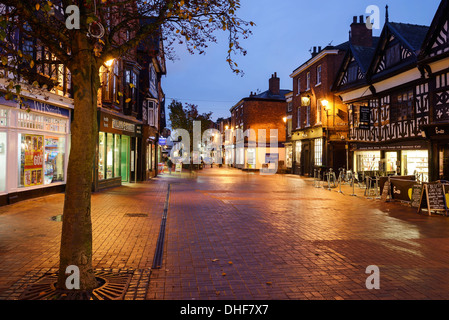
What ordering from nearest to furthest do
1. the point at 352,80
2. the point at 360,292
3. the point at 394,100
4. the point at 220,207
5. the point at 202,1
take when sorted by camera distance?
1. the point at 360,292
2. the point at 202,1
3. the point at 220,207
4. the point at 394,100
5. the point at 352,80

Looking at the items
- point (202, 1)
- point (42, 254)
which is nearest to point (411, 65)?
point (202, 1)

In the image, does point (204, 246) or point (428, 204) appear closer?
point (204, 246)

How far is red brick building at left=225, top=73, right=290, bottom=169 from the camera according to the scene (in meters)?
51.2

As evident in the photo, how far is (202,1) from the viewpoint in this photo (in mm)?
6504

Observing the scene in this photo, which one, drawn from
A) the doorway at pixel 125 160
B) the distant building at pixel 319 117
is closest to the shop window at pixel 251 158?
the distant building at pixel 319 117

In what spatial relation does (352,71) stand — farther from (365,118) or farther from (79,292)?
(79,292)

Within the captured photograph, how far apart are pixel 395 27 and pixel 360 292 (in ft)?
68.9

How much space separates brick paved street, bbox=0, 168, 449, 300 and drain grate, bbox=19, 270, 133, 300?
27 cm

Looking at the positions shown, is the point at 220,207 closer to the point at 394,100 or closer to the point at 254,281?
the point at 254,281

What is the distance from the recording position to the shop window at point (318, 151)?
104 ft

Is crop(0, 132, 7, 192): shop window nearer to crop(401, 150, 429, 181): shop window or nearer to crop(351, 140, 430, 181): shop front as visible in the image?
crop(351, 140, 430, 181): shop front

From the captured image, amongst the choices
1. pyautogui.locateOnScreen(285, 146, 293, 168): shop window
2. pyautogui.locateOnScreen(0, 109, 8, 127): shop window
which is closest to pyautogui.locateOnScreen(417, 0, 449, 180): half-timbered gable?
pyautogui.locateOnScreen(0, 109, 8, 127): shop window

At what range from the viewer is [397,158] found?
21.0 metres

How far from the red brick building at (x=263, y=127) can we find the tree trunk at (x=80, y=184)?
45.0 meters
